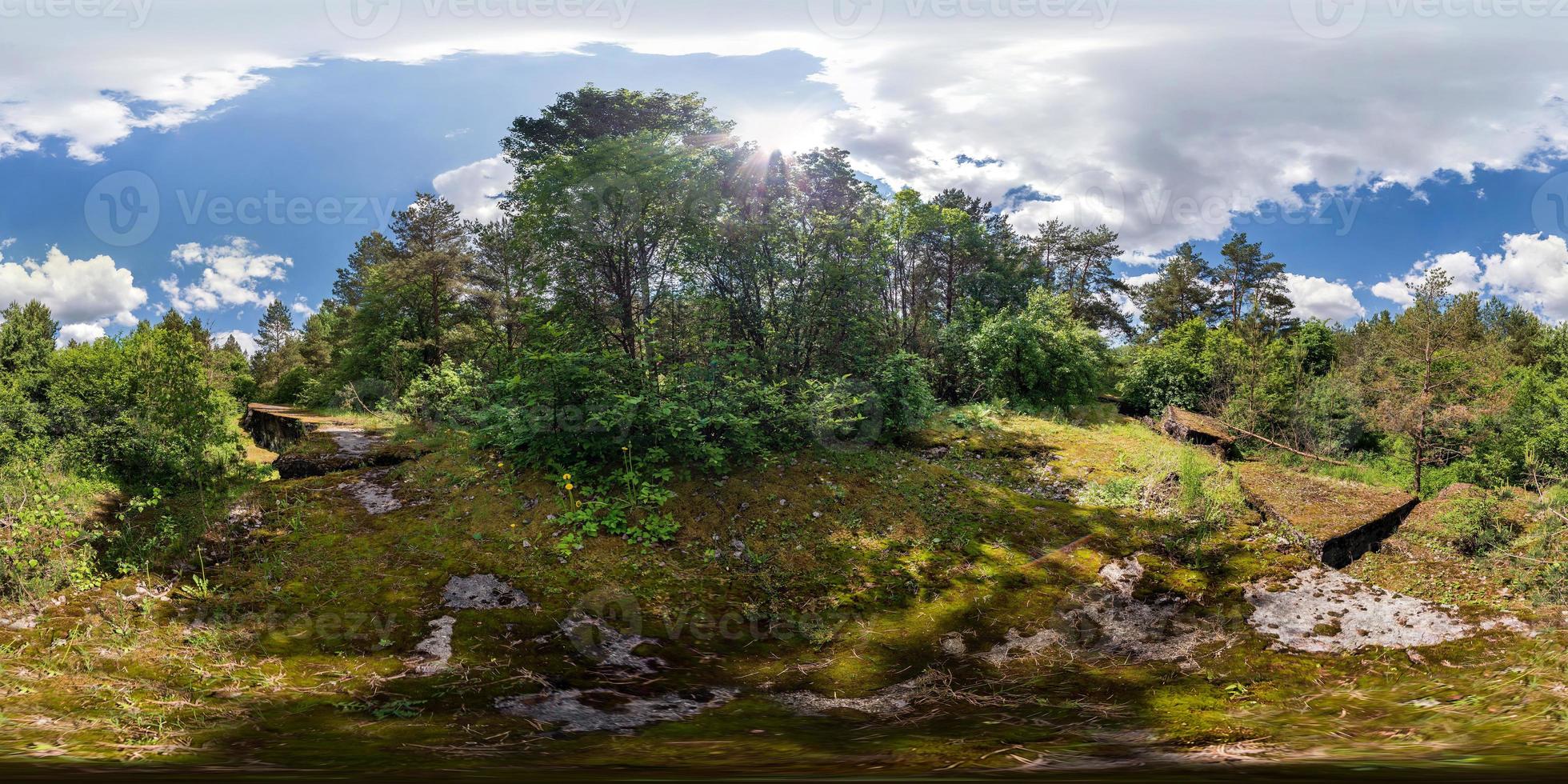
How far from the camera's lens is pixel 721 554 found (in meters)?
8.12

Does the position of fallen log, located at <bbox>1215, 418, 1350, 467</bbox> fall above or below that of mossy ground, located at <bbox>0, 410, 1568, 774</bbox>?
below

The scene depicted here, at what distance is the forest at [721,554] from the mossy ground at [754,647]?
1.8 inches

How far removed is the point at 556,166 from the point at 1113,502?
10825 millimetres

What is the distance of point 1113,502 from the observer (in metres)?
10.7

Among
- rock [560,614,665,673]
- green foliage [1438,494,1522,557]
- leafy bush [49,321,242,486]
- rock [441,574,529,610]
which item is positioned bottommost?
green foliage [1438,494,1522,557]

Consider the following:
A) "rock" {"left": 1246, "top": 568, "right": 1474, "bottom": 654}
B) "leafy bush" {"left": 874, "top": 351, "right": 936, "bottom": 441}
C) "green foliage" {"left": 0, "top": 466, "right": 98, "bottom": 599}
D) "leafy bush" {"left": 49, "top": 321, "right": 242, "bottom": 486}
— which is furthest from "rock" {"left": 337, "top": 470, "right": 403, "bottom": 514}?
"rock" {"left": 1246, "top": 568, "right": 1474, "bottom": 654}

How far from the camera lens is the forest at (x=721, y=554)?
13.2 feet

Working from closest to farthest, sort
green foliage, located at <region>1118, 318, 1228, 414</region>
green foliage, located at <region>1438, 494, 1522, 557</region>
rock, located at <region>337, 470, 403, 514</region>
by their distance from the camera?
rock, located at <region>337, 470, 403, 514</region> < green foliage, located at <region>1438, 494, 1522, 557</region> < green foliage, located at <region>1118, 318, 1228, 414</region>

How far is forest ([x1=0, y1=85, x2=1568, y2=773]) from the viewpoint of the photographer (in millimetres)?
4027

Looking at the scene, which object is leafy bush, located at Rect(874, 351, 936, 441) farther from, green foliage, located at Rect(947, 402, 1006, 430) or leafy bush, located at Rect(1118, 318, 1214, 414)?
leafy bush, located at Rect(1118, 318, 1214, 414)

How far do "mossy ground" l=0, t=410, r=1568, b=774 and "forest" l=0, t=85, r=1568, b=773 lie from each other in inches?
1.8

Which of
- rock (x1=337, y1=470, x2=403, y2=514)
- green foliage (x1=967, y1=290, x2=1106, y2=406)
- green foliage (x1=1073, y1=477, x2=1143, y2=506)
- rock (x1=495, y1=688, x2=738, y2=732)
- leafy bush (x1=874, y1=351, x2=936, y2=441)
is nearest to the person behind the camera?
rock (x1=495, y1=688, x2=738, y2=732)

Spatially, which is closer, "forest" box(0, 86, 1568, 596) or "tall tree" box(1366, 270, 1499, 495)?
"forest" box(0, 86, 1568, 596)

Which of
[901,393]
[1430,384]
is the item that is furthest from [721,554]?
[1430,384]
